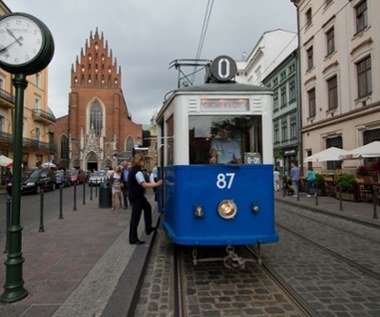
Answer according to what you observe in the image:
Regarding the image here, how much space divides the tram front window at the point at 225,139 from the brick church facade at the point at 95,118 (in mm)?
56179

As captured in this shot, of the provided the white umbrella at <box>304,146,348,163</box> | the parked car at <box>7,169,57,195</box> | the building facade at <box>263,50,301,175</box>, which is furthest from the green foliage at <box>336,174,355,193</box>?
the parked car at <box>7,169,57,195</box>

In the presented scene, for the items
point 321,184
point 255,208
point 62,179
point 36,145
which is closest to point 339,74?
point 321,184

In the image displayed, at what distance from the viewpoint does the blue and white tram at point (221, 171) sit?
475 centimetres

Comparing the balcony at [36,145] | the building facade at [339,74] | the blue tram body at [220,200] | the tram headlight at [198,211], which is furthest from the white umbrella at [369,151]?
the balcony at [36,145]

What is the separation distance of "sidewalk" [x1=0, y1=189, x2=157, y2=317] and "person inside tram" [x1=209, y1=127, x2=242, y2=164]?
6.67 feet

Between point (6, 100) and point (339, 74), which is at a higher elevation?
point (6, 100)

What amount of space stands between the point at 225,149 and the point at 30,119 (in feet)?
129

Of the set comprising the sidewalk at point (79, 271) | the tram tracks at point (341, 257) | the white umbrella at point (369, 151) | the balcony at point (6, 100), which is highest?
the balcony at point (6, 100)

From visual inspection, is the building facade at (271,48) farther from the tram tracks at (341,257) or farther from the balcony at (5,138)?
the tram tracks at (341,257)

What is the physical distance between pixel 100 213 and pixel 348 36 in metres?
17.5

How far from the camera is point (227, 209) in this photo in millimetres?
4750

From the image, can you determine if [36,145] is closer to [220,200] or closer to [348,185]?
[348,185]

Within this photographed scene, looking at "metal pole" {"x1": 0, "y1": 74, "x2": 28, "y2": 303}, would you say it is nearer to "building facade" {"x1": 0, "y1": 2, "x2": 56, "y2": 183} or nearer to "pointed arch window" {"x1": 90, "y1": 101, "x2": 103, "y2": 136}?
"building facade" {"x1": 0, "y1": 2, "x2": 56, "y2": 183}

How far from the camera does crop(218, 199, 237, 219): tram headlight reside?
473 cm
